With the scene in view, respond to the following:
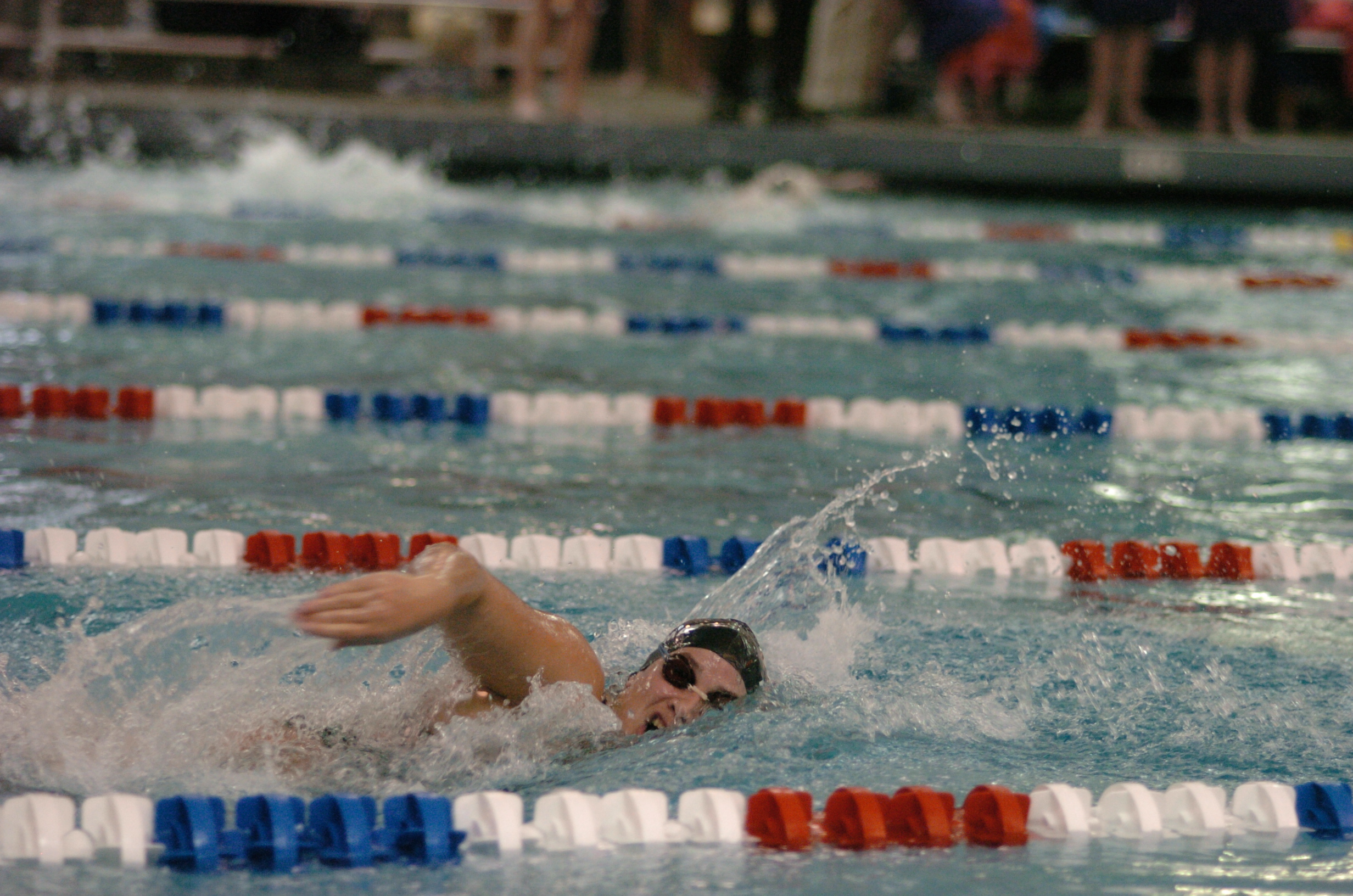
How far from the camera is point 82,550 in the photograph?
9.35 ft

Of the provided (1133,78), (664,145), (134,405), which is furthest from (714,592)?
(1133,78)

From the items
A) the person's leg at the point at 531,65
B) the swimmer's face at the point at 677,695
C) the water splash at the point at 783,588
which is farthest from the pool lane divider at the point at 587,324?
the swimmer's face at the point at 677,695

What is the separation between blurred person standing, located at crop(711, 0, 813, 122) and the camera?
27.7 feet

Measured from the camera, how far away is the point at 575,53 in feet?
25.6

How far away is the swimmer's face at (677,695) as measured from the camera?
2182mm

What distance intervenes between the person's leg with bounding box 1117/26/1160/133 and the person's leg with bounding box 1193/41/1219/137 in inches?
11.8

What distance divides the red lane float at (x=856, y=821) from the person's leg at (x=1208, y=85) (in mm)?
7240

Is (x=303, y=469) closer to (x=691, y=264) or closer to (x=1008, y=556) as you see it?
(x=1008, y=556)

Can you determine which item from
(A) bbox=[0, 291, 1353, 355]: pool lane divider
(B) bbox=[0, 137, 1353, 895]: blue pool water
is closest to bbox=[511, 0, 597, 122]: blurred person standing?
(B) bbox=[0, 137, 1353, 895]: blue pool water

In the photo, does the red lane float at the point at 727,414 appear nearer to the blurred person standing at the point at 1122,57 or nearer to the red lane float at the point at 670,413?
the red lane float at the point at 670,413

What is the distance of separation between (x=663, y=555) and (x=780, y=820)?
120 centimetres

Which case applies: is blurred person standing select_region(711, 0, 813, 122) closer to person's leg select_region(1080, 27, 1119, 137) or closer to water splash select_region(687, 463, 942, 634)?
person's leg select_region(1080, 27, 1119, 137)

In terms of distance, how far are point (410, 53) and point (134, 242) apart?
4.97 m

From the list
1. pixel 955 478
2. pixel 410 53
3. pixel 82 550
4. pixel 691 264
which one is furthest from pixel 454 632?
pixel 410 53
